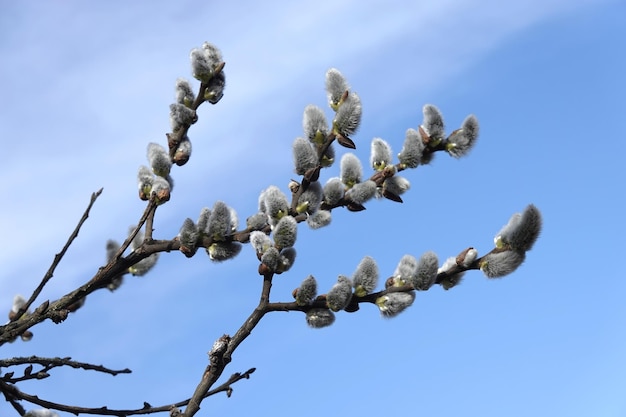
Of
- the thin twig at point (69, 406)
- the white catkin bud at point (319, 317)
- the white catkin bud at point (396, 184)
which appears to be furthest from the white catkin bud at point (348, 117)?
the thin twig at point (69, 406)

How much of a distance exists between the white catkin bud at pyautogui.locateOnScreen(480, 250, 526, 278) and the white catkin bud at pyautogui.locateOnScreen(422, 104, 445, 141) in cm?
59

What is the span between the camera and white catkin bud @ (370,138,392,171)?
3.22 metres

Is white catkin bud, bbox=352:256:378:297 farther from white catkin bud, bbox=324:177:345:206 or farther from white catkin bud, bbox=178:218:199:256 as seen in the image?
white catkin bud, bbox=178:218:199:256

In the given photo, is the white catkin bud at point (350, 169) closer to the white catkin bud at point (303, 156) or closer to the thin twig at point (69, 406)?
the white catkin bud at point (303, 156)

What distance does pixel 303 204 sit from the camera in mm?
2980

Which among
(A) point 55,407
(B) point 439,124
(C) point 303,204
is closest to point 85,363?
(A) point 55,407

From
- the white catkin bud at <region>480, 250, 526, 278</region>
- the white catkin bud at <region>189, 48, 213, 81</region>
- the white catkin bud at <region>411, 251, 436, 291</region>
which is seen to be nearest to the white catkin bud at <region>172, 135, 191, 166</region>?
the white catkin bud at <region>189, 48, 213, 81</region>

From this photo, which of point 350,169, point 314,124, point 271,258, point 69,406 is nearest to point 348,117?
point 314,124

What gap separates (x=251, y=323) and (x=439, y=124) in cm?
104

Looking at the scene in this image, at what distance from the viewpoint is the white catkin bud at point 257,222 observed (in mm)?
3244

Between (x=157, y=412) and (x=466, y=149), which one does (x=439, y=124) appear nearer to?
(x=466, y=149)

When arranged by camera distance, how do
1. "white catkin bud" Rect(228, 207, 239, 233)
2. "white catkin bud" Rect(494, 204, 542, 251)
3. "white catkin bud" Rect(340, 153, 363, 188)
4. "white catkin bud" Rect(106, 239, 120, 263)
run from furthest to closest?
"white catkin bud" Rect(106, 239, 120, 263) < "white catkin bud" Rect(228, 207, 239, 233) < "white catkin bud" Rect(340, 153, 363, 188) < "white catkin bud" Rect(494, 204, 542, 251)

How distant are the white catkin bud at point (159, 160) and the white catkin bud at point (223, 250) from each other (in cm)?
45

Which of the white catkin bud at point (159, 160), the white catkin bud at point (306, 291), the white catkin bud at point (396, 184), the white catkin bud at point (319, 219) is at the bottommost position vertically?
the white catkin bud at point (306, 291)
